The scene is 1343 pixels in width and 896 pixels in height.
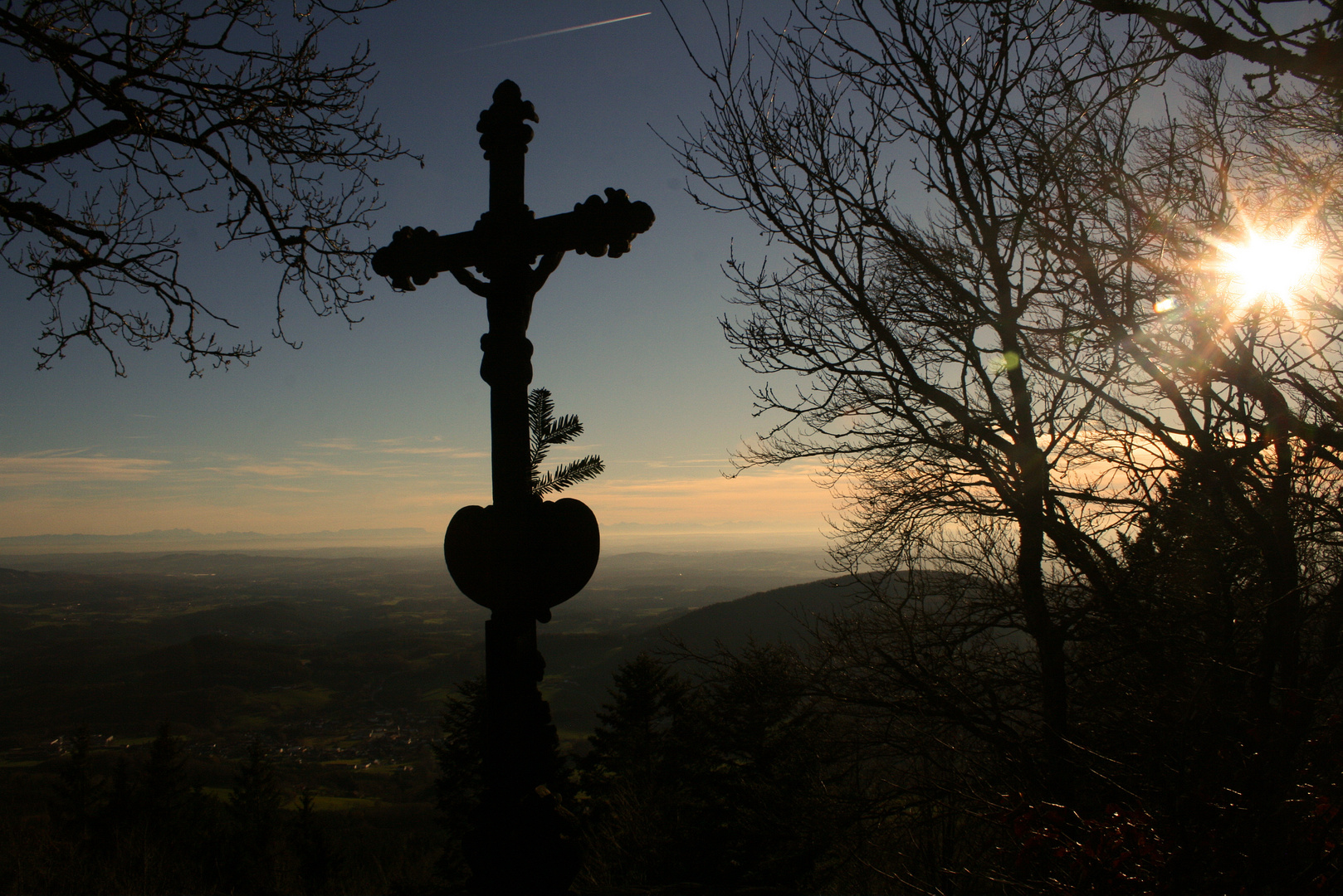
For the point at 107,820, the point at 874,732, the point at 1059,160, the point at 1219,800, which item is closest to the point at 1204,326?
the point at 1059,160

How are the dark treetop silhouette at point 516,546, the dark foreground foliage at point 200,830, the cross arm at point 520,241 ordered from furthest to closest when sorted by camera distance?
the dark foreground foliage at point 200,830 < the cross arm at point 520,241 < the dark treetop silhouette at point 516,546

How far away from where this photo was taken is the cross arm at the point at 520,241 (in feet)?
7.50

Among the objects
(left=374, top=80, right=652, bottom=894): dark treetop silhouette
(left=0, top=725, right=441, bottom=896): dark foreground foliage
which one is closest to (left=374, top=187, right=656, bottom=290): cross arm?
(left=374, top=80, right=652, bottom=894): dark treetop silhouette

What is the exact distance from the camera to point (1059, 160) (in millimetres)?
6371

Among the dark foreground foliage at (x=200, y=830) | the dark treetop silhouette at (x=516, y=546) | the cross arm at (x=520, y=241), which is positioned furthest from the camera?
the dark foreground foliage at (x=200, y=830)

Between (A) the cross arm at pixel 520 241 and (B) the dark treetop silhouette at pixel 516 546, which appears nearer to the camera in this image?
(B) the dark treetop silhouette at pixel 516 546

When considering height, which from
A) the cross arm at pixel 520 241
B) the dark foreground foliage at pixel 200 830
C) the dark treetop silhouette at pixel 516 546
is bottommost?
the dark foreground foliage at pixel 200 830

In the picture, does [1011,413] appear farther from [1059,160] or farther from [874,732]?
[874,732]

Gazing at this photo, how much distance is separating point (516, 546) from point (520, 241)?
115cm

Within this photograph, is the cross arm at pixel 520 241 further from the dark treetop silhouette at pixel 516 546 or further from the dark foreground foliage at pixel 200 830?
the dark foreground foliage at pixel 200 830

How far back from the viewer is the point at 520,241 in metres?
2.39

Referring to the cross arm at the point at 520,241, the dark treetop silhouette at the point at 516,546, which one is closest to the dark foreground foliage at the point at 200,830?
the dark treetop silhouette at the point at 516,546

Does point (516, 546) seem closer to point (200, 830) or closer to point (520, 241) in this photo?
point (520, 241)

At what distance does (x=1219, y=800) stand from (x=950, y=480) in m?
4.68
